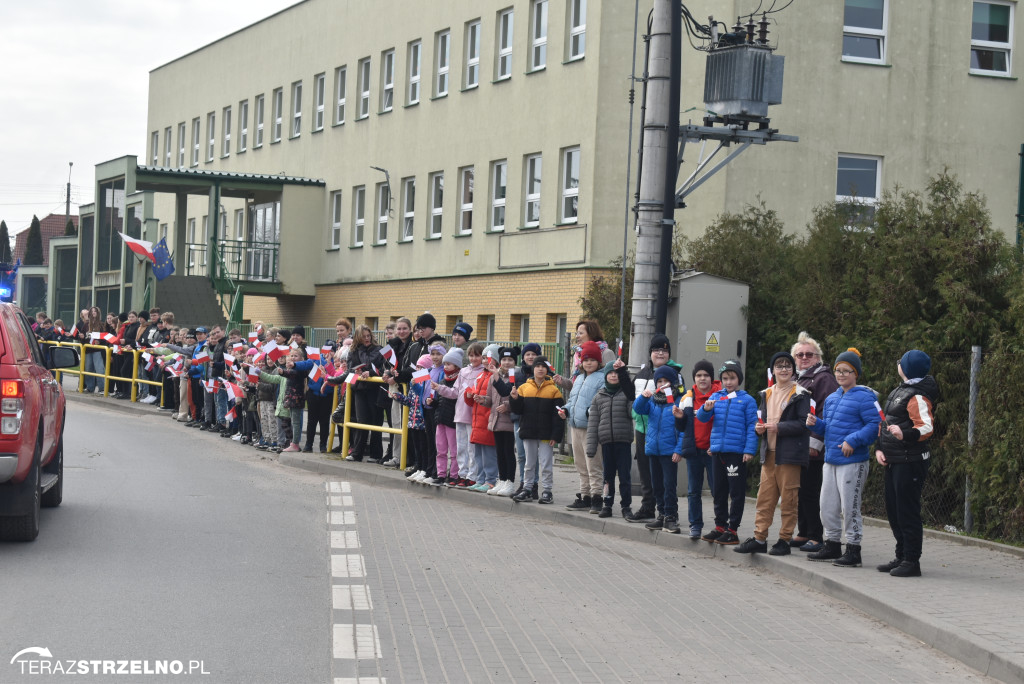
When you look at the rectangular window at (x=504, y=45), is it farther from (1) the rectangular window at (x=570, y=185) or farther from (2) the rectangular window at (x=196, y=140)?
(2) the rectangular window at (x=196, y=140)

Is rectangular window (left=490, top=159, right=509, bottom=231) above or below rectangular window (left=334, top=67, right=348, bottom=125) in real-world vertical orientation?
below

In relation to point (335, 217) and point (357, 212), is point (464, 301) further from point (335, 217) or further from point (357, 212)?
point (335, 217)

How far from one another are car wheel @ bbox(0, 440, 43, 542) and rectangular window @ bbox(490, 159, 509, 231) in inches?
878

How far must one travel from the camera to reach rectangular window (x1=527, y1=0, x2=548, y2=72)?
102ft

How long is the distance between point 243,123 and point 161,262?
10.7 metres

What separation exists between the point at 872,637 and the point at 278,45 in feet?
131

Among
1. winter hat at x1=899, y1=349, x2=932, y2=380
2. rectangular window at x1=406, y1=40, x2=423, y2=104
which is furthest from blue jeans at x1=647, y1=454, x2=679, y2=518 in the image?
rectangular window at x1=406, y1=40, x2=423, y2=104

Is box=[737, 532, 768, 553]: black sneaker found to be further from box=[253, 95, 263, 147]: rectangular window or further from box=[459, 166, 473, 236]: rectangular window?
box=[253, 95, 263, 147]: rectangular window

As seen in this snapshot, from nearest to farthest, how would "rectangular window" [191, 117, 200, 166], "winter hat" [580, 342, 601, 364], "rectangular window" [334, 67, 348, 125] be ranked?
1. "winter hat" [580, 342, 601, 364]
2. "rectangular window" [334, 67, 348, 125]
3. "rectangular window" [191, 117, 200, 166]

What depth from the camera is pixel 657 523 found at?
13.2 meters

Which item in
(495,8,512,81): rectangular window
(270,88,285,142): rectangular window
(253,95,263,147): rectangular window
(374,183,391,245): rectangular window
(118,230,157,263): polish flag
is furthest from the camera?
(253,95,263,147): rectangular window

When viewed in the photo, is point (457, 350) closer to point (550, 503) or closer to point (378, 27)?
point (550, 503)

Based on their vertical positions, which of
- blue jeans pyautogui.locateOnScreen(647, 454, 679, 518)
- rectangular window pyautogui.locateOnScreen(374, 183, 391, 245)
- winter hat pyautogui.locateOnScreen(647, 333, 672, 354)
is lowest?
blue jeans pyautogui.locateOnScreen(647, 454, 679, 518)

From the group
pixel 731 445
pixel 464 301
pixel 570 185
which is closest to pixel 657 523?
pixel 731 445
